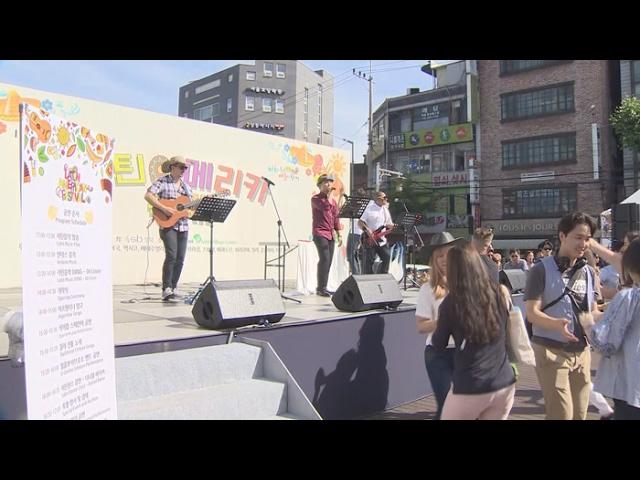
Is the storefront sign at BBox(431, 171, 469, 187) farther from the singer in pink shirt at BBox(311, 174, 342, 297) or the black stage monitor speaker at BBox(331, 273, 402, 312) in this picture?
the black stage monitor speaker at BBox(331, 273, 402, 312)

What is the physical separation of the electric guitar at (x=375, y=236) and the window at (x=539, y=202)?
83.8 feet

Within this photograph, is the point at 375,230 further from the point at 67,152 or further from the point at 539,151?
the point at 539,151

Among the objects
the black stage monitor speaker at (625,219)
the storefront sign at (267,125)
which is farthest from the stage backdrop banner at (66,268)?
the storefront sign at (267,125)

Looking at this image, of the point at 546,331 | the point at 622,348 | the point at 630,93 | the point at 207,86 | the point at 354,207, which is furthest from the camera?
the point at 207,86

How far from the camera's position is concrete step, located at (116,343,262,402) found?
118 inches

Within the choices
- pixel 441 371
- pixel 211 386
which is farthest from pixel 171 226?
pixel 441 371

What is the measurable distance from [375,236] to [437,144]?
102 ft

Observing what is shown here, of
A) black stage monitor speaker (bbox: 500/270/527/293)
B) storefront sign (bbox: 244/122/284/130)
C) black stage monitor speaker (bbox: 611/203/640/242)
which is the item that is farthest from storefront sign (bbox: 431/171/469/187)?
black stage monitor speaker (bbox: 500/270/527/293)

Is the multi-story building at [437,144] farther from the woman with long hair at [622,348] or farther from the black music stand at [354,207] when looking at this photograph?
the woman with long hair at [622,348]

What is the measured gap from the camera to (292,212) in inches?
515

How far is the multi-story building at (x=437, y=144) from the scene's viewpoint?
34656 mm

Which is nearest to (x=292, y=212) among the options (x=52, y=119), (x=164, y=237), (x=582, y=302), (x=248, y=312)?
(x=164, y=237)

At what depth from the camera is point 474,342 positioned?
2.71 metres
